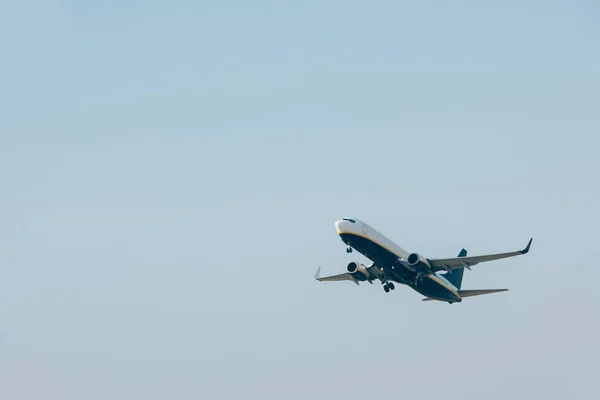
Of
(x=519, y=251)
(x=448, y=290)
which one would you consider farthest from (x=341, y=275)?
(x=519, y=251)

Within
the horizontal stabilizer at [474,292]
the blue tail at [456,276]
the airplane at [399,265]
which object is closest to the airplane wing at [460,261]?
the airplane at [399,265]

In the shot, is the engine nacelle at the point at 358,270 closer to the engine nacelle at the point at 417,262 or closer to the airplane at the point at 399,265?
the airplane at the point at 399,265

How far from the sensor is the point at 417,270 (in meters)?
105

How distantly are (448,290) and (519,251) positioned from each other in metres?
15.8

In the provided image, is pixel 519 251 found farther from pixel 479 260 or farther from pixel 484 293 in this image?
pixel 484 293

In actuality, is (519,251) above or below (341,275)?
Answer: below

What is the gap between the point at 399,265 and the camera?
10356 cm

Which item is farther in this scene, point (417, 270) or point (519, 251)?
point (417, 270)

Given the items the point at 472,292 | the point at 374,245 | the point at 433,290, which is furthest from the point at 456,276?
the point at 374,245

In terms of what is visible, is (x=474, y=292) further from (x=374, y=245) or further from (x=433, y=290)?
(x=374, y=245)

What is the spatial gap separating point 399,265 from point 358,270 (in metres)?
7.96

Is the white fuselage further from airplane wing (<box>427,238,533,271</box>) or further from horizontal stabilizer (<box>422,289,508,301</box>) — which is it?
horizontal stabilizer (<box>422,289,508,301</box>)

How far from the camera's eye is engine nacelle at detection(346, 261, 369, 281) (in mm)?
110375

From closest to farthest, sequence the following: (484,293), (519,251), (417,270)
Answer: (519,251), (417,270), (484,293)
